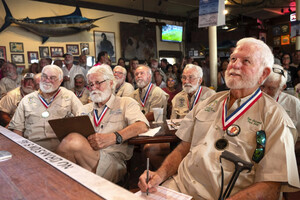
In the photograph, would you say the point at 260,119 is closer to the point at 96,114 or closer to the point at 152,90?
the point at 96,114

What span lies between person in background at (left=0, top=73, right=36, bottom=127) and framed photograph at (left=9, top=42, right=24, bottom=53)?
4.18 meters

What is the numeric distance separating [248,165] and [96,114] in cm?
157

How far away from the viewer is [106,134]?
204cm

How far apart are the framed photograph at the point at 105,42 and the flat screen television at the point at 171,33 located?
2.73 metres

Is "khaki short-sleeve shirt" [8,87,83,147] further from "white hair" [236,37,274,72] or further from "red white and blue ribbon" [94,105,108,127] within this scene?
"white hair" [236,37,274,72]

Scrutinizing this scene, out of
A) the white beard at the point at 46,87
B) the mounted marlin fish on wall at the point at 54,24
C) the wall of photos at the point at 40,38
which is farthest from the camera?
the wall of photos at the point at 40,38

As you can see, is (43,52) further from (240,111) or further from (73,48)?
(240,111)

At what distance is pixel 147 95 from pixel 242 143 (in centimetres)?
259

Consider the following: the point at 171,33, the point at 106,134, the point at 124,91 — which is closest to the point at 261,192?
the point at 106,134

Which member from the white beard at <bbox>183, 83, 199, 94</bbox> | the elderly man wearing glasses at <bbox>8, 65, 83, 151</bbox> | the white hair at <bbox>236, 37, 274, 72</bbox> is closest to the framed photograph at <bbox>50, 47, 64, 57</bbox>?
the elderly man wearing glasses at <bbox>8, 65, 83, 151</bbox>

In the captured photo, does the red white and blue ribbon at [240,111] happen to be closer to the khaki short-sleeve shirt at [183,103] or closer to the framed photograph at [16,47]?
the khaki short-sleeve shirt at [183,103]

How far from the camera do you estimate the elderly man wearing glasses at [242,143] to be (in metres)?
1.26

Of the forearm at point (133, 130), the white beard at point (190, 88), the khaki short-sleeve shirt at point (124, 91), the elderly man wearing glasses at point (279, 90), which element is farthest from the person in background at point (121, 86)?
the elderly man wearing glasses at point (279, 90)

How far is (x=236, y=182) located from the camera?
138cm
